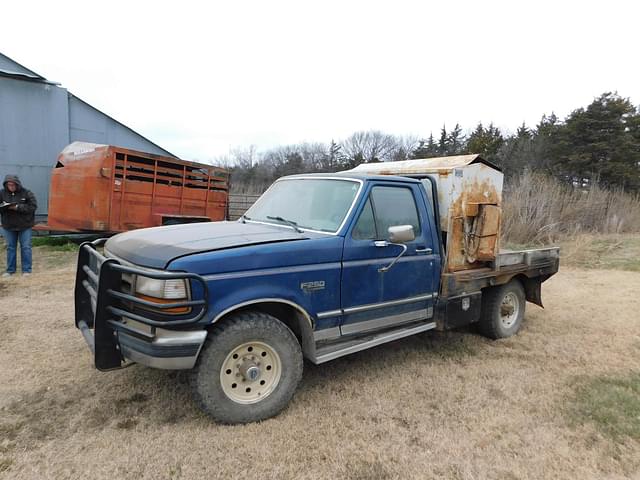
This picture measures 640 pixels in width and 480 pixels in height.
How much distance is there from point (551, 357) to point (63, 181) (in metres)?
11.0

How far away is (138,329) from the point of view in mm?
3041

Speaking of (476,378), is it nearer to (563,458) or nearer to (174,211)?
(563,458)

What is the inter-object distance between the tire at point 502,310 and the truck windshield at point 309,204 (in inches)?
101

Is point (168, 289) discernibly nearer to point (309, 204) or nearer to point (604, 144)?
point (309, 204)

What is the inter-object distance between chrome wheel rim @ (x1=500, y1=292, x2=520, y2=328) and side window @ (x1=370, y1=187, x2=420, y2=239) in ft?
6.79

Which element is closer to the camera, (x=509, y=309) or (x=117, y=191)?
(x=509, y=309)

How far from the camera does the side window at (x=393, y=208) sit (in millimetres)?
3984

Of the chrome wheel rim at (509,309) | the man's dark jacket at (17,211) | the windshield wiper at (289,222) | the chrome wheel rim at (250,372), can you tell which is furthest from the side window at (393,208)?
the man's dark jacket at (17,211)

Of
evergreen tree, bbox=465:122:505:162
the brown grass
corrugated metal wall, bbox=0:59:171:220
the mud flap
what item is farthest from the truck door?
evergreen tree, bbox=465:122:505:162

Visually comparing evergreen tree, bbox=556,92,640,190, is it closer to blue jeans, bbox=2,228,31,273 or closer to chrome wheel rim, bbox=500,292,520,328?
chrome wheel rim, bbox=500,292,520,328

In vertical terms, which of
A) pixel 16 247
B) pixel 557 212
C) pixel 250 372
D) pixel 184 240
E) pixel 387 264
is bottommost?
pixel 250 372

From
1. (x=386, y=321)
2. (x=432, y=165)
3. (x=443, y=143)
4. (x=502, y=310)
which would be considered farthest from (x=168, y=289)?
(x=443, y=143)

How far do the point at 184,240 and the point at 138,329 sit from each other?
743 mm

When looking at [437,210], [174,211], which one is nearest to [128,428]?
[437,210]
